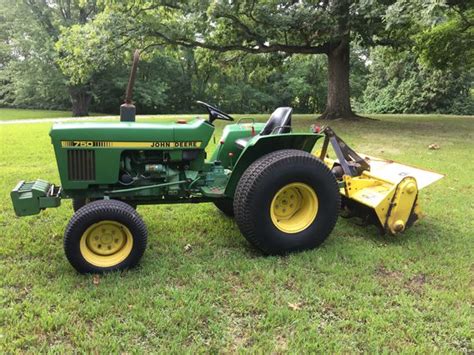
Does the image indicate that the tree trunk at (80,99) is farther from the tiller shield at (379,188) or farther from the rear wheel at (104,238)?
the rear wheel at (104,238)

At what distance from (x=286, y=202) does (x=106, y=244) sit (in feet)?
5.16

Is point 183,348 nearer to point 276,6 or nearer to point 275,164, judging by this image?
point 275,164

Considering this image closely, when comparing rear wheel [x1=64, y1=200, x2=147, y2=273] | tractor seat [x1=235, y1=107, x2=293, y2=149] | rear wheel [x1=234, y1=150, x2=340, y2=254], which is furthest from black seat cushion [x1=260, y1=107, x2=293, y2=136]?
rear wheel [x1=64, y1=200, x2=147, y2=273]

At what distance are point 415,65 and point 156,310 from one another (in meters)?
30.9

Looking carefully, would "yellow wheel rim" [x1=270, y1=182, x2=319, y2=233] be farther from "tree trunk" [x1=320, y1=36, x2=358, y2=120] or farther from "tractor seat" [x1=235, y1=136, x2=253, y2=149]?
"tree trunk" [x1=320, y1=36, x2=358, y2=120]

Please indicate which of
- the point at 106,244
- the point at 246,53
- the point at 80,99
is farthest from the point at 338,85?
the point at 80,99

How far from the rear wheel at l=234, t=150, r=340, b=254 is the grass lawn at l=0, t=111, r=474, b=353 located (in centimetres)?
17

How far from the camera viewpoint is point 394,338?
2643mm

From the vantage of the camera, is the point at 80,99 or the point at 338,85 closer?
the point at 338,85

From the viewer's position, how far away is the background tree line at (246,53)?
506 inches

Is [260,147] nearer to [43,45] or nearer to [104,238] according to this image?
Result: [104,238]

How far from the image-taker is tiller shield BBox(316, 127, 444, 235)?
407cm

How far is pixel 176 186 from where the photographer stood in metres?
3.96

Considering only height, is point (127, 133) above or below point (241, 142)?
above
